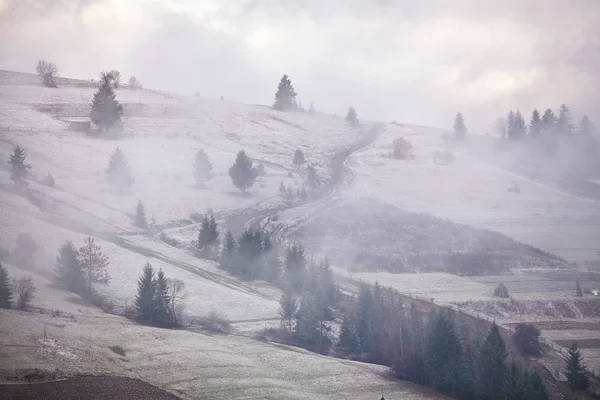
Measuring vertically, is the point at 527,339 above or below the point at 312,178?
below

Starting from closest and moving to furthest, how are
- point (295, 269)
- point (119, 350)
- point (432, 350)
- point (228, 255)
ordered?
point (119, 350), point (432, 350), point (295, 269), point (228, 255)

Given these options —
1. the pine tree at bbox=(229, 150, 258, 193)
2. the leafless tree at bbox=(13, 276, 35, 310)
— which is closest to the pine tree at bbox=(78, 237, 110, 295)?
the leafless tree at bbox=(13, 276, 35, 310)

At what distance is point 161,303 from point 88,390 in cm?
2096

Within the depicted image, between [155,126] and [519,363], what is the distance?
369ft

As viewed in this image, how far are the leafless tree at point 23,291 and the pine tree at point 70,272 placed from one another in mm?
6210

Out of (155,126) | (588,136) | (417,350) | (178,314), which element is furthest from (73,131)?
(588,136)

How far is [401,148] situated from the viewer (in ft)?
493

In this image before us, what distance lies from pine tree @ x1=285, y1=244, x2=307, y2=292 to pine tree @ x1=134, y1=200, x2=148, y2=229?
25.6 meters

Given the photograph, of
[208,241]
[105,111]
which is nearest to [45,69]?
[105,111]

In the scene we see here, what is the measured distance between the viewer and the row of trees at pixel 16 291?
53375 millimetres

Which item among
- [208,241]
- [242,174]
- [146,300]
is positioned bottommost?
[146,300]

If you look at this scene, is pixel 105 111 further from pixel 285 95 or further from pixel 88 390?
pixel 88 390

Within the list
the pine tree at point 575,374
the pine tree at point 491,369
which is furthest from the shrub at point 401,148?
the pine tree at point 491,369

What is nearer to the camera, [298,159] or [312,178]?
[312,178]
